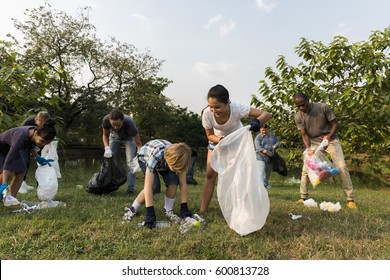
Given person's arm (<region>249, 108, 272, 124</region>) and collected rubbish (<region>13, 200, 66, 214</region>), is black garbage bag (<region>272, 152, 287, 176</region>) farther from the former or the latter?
collected rubbish (<region>13, 200, 66, 214</region>)

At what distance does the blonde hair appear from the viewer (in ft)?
8.90

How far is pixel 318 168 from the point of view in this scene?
3.75 metres

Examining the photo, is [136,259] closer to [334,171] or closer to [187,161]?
[187,161]

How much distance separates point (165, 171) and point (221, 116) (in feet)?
2.55

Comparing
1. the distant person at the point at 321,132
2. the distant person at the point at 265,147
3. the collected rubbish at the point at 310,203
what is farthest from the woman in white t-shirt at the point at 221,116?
the distant person at the point at 265,147

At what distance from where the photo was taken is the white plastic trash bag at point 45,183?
11.2ft

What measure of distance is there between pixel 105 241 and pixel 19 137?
1.58 metres

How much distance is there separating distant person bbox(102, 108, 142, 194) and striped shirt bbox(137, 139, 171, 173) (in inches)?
49.5

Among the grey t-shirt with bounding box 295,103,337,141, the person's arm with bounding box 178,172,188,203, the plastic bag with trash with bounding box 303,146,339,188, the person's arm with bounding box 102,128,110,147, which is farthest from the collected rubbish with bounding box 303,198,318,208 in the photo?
the person's arm with bounding box 102,128,110,147

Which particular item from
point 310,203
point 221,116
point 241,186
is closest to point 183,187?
point 241,186

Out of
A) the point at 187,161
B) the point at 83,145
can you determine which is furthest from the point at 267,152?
the point at 83,145

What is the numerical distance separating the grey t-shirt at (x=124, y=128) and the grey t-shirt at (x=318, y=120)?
2.38 metres

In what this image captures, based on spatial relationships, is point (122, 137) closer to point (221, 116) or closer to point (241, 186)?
point (221, 116)
